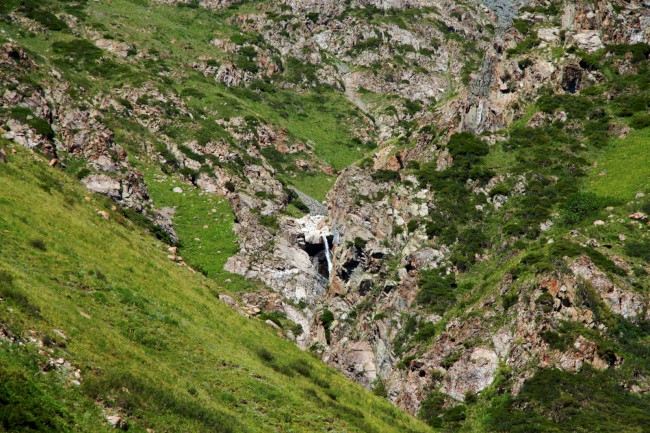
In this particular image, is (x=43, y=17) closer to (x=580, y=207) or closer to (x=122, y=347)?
(x=580, y=207)

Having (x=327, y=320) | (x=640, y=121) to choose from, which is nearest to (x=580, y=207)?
(x=640, y=121)

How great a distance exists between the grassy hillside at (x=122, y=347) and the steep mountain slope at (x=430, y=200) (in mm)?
13204

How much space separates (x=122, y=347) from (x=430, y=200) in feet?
165

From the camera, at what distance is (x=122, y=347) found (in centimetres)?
1858

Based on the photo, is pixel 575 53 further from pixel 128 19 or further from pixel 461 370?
pixel 128 19

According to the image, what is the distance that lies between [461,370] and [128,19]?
136 m

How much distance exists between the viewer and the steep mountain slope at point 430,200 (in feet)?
136

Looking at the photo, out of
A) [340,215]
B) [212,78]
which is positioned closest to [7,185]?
[340,215]

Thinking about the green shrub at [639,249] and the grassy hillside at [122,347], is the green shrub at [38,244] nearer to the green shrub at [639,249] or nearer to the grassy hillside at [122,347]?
the grassy hillside at [122,347]

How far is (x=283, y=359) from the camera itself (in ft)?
92.1

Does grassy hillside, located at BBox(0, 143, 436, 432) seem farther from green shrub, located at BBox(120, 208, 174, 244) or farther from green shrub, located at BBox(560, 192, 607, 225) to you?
green shrub, located at BBox(560, 192, 607, 225)

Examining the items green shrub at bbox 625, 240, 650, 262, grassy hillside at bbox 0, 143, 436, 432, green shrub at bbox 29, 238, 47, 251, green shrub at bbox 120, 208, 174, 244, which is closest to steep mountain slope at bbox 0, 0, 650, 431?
green shrub at bbox 625, 240, 650, 262

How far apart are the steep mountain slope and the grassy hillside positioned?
13.2 meters

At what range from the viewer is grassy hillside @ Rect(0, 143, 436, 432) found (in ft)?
46.5
